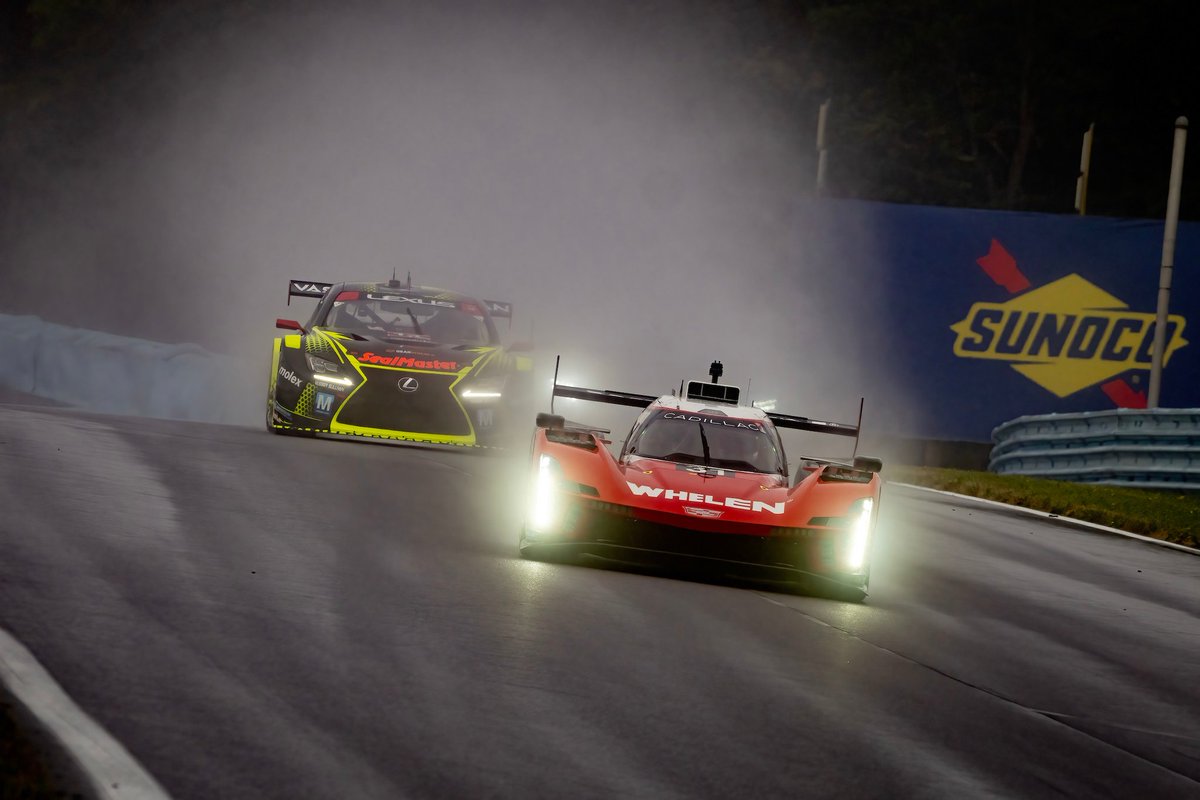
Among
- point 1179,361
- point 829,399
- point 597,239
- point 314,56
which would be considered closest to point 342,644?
point 829,399

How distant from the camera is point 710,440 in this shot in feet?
35.8

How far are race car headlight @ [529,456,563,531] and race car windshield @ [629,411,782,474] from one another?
1026 mm

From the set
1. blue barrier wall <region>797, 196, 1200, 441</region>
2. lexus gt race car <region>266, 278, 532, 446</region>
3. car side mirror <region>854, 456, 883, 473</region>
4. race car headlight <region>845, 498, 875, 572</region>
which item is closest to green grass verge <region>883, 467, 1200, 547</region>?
blue barrier wall <region>797, 196, 1200, 441</region>

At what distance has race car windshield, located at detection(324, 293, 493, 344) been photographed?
16.5m

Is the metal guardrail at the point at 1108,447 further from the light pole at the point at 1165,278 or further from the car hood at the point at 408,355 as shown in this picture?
the car hood at the point at 408,355

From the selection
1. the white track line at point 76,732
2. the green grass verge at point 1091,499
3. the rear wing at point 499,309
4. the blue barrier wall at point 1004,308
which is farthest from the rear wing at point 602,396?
the blue barrier wall at point 1004,308

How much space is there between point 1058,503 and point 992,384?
591 cm

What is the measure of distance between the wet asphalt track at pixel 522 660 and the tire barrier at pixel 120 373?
434 inches

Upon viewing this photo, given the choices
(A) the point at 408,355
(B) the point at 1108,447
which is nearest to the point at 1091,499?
(B) the point at 1108,447

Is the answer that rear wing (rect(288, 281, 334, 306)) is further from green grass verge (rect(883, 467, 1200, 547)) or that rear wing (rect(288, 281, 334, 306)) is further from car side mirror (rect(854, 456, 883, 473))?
car side mirror (rect(854, 456, 883, 473))

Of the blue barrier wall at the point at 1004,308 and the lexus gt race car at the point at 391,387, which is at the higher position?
the blue barrier wall at the point at 1004,308

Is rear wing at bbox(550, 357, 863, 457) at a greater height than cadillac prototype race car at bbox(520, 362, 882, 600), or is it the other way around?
rear wing at bbox(550, 357, 863, 457)

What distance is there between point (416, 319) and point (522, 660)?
396 inches

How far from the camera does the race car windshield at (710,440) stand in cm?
1077
